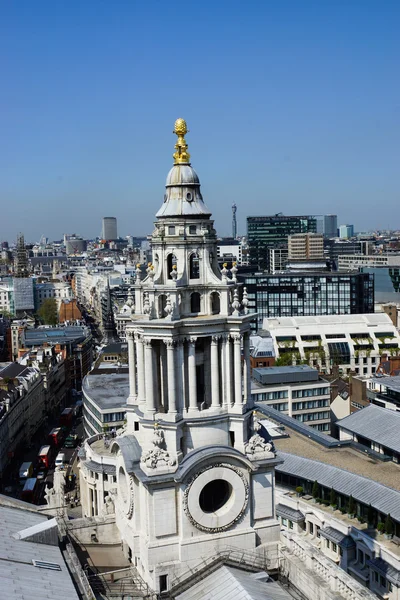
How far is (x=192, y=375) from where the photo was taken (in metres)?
32.5

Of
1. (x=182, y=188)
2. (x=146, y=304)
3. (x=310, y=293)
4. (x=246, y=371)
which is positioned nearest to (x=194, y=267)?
(x=146, y=304)

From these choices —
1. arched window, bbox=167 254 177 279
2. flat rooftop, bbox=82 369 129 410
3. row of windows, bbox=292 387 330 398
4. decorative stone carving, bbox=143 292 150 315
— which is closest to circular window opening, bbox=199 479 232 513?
decorative stone carving, bbox=143 292 150 315

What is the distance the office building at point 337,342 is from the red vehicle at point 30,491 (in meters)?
54.7

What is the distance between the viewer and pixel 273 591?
29.9 meters

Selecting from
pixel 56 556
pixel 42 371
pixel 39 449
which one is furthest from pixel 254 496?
pixel 42 371

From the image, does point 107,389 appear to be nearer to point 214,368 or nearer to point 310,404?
point 310,404

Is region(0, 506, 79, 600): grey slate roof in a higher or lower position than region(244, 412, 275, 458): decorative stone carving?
lower

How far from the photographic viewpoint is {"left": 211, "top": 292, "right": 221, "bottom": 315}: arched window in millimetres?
33781

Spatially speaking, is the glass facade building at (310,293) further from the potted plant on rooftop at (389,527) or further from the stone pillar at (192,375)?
the stone pillar at (192,375)

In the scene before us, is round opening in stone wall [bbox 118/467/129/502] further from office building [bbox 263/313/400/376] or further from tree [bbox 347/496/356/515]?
office building [bbox 263/313/400/376]

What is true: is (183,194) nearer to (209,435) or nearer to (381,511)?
(209,435)

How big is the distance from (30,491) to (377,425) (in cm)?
4330

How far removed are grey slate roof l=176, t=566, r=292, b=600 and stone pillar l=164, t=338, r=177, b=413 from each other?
7468 millimetres

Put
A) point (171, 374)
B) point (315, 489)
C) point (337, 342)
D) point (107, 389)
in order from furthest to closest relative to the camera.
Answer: point (337, 342) < point (107, 389) < point (315, 489) < point (171, 374)
